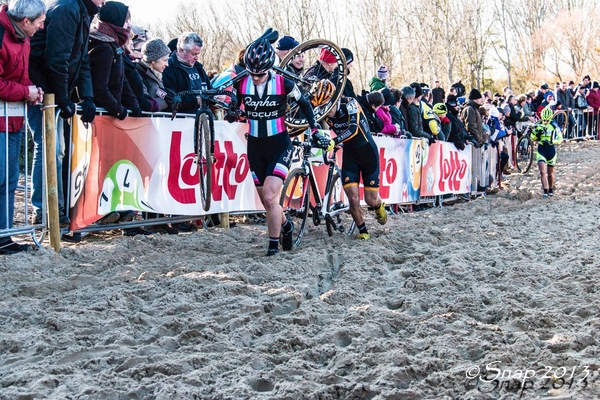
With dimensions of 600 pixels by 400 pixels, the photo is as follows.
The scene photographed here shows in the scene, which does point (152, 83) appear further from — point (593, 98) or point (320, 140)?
point (593, 98)

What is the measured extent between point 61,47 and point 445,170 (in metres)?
9.38

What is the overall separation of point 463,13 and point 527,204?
32.7 meters

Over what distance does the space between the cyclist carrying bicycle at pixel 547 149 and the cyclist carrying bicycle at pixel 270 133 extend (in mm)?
8945

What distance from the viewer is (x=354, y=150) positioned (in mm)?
8531

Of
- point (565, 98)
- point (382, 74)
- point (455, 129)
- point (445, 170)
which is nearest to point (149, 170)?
point (382, 74)

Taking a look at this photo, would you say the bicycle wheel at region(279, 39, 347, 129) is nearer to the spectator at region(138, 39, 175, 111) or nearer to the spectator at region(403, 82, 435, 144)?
the spectator at region(138, 39, 175, 111)

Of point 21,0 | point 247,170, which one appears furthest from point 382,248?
point 21,0

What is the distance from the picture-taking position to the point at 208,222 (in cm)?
890

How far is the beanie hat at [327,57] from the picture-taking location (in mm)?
9227

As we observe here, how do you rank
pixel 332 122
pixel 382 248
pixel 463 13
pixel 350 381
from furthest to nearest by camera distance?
1. pixel 463 13
2. pixel 332 122
3. pixel 382 248
4. pixel 350 381

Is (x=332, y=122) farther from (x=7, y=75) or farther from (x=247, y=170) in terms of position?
(x=7, y=75)

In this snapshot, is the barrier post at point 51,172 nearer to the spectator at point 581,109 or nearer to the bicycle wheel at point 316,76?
the bicycle wheel at point 316,76

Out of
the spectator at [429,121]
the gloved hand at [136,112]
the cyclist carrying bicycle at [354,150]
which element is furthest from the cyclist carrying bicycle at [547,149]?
the gloved hand at [136,112]

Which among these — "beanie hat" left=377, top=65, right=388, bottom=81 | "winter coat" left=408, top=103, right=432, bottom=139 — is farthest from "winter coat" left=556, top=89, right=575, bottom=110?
"winter coat" left=408, top=103, right=432, bottom=139
